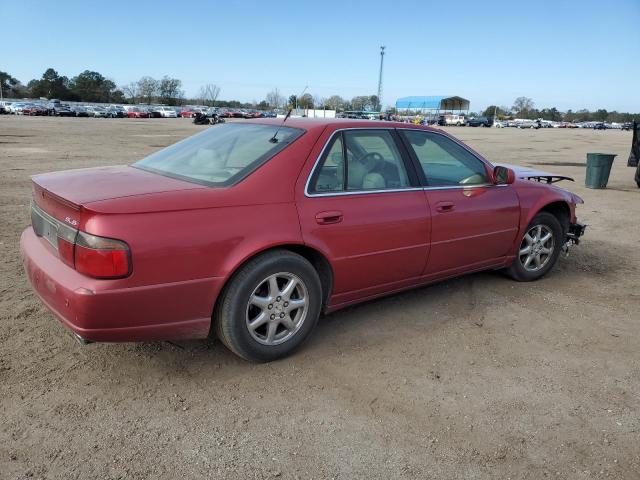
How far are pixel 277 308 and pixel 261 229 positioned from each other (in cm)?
53

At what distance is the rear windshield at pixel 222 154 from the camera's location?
136 inches

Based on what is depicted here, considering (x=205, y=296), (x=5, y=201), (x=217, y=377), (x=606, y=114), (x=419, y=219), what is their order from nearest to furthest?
(x=205, y=296) → (x=217, y=377) → (x=419, y=219) → (x=5, y=201) → (x=606, y=114)

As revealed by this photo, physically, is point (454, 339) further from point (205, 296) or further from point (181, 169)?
point (181, 169)

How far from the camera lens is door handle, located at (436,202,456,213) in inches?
163

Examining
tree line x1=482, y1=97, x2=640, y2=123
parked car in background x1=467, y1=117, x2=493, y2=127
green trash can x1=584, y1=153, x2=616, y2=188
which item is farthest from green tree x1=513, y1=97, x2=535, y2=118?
green trash can x1=584, y1=153, x2=616, y2=188

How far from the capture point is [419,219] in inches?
157

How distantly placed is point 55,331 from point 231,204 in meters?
1.71

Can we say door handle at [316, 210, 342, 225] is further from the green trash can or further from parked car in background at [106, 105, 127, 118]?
parked car in background at [106, 105, 127, 118]

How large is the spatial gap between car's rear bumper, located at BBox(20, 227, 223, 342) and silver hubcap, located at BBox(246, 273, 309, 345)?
1.01ft

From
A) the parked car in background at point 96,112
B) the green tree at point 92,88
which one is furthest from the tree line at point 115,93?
the parked car in background at point 96,112

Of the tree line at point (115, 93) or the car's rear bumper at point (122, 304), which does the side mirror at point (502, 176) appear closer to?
the car's rear bumper at point (122, 304)

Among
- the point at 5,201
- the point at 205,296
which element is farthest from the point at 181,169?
the point at 5,201

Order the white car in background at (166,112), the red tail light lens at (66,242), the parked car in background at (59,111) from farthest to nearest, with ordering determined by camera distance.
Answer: the white car in background at (166,112)
the parked car in background at (59,111)
the red tail light lens at (66,242)

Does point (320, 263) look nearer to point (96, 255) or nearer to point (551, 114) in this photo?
point (96, 255)
